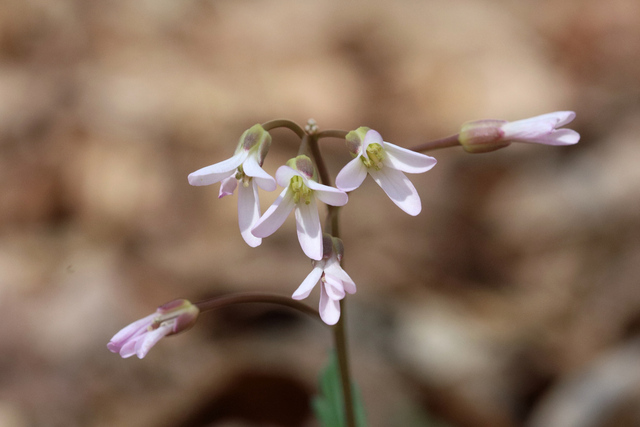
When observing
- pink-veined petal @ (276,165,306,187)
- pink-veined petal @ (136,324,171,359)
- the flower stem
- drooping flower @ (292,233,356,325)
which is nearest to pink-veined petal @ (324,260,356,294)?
drooping flower @ (292,233,356,325)

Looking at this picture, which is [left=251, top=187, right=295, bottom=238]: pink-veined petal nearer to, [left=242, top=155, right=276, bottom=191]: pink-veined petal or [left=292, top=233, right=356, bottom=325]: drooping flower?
[left=242, top=155, right=276, bottom=191]: pink-veined petal

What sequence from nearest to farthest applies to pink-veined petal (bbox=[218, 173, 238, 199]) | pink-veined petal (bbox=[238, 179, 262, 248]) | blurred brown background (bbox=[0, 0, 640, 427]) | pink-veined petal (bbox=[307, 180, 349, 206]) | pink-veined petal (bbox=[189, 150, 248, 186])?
pink-veined petal (bbox=[307, 180, 349, 206])
pink-veined petal (bbox=[189, 150, 248, 186])
pink-veined petal (bbox=[238, 179, 262, 248])
pink-veined petal (bbox=[218, 173, 238, 199])
blurred brown background (bbox=[0, 0, 640, 427])

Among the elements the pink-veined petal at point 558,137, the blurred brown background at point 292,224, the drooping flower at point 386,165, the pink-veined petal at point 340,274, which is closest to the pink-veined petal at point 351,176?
the drooping flower at point 386,165

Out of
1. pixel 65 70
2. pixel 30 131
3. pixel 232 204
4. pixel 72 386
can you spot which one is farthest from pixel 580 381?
pixel 65 70

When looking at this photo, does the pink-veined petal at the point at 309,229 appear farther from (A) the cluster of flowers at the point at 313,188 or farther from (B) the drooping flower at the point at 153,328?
(B) the drooping flower at the point at 153,328

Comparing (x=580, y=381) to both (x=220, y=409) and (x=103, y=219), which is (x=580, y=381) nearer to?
(x=220, y=409)
